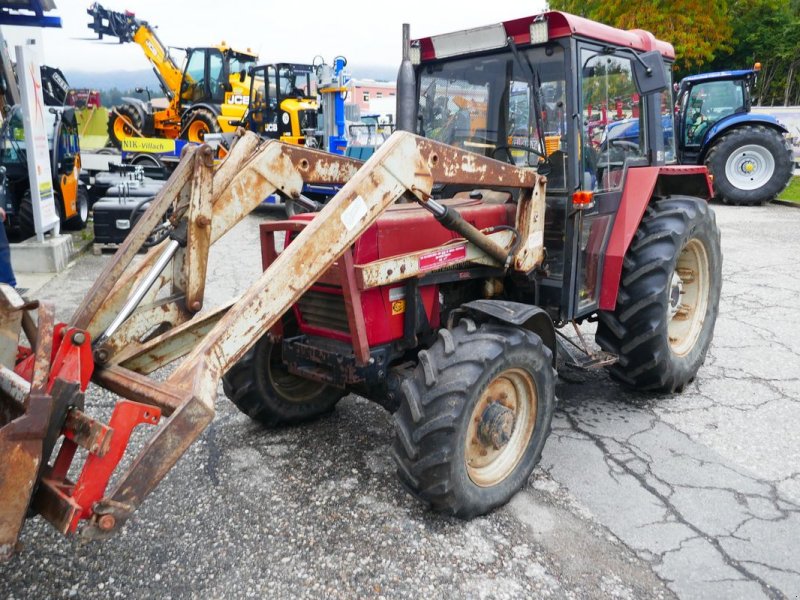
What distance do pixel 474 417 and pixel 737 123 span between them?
462 inches

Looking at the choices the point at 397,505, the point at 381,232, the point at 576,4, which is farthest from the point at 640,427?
the point at 576,4

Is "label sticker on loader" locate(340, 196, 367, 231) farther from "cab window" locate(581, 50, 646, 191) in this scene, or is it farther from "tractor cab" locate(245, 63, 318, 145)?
"tractor cab" locate(245, 63, 318, 145)

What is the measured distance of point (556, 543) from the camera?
2736 millimetres

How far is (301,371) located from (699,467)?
2110 mm

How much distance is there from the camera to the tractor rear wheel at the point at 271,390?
348 cm

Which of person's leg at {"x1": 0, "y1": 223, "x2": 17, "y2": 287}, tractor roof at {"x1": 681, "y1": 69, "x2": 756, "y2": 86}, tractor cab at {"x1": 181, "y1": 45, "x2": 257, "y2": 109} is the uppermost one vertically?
tractor cab at {"x1": 181, "y1": 45, "x2": 257, "y2": 109}

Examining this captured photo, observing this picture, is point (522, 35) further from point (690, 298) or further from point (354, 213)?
point (690, 298)

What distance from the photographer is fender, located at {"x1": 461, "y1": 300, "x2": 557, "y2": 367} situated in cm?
291

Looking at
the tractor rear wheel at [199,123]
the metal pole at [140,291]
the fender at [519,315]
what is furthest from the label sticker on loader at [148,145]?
the fender at [519,315]

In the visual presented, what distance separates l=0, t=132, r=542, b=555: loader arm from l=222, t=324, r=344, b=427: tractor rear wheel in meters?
0.66

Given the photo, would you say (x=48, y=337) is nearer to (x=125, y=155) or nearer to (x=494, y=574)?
(x=494, y=574)

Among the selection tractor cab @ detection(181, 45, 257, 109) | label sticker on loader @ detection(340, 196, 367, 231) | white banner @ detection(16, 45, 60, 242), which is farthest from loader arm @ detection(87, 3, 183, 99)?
label sticker on loader @ detection(340, 196, 367, 231)

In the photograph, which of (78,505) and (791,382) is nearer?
(78,505)

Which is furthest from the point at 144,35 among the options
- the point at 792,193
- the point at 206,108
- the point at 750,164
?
the point at 792,193
